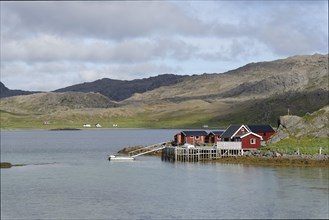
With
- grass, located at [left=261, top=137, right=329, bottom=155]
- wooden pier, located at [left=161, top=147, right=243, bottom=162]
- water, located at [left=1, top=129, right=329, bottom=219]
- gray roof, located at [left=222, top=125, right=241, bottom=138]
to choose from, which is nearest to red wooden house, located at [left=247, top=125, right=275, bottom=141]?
gray roof, located at [left=222, top=125, right=241, bottom=138]

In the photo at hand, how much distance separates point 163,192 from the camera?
69250 millimetres

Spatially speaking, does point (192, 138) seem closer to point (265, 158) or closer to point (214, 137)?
point (214, 137)

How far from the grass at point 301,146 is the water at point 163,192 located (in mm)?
9073

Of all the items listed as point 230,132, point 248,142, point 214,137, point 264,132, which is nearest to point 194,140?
point 214,137

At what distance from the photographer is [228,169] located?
9188 centimetres

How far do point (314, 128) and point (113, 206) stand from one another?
5863 centimetres

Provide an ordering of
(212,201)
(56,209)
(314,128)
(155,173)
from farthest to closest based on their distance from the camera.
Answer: (314,128) < (155,173) < (212,201) < (56,209)

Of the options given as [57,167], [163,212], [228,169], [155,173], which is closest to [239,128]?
[228,169]

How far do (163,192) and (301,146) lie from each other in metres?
41.6

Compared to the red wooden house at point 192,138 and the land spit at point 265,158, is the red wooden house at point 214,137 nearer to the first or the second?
the red wooden house at point 192,138

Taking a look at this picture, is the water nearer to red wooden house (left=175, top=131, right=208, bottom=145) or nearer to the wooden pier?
the wooden pier

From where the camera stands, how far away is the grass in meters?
98.9

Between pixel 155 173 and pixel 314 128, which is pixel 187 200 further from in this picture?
pixel 314 128

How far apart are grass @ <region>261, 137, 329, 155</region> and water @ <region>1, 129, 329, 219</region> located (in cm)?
907
